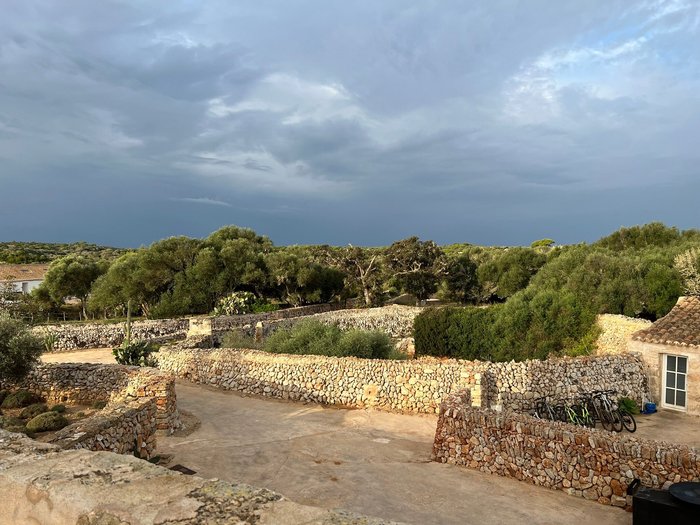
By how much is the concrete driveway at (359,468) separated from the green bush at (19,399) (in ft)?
15.7

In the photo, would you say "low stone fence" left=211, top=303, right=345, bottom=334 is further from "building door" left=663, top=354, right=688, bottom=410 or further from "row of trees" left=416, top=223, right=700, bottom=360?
"building door" left=663, top=354, right=688, bottom=410

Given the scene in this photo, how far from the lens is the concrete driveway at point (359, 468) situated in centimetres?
780

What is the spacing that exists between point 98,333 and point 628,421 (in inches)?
1075

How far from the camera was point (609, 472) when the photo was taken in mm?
8133

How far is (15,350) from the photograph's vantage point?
46.6 ft

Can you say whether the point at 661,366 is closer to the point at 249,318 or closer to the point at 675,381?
the point at 675,381

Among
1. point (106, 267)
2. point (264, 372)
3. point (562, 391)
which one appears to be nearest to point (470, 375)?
point (562, 391)

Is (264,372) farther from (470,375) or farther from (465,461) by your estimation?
(465,461)

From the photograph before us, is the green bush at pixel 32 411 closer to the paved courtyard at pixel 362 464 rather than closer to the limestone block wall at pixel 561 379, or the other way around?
the paved courtyard at pixel 362 464

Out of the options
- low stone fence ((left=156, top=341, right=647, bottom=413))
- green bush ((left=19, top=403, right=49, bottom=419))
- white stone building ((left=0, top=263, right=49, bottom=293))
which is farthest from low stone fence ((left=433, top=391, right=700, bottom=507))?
white stone building ((left=0, top=263, right=49, bottom=293))

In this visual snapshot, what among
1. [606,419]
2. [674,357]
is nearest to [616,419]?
[606,419]

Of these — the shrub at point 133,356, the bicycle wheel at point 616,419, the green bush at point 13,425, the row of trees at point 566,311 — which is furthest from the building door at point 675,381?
the shrub at point 133,356

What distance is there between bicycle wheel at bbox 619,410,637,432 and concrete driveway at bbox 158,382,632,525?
4.74 m

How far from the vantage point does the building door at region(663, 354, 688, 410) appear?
13477 mm
